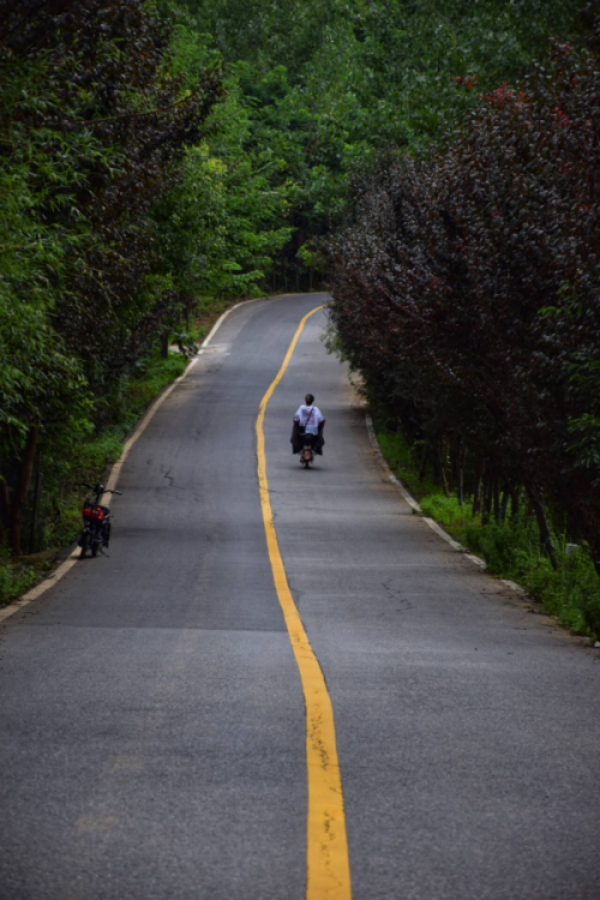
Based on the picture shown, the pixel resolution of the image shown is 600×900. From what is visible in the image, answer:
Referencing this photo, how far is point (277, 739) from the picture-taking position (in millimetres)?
5648

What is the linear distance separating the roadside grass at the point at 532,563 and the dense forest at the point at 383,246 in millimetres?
365

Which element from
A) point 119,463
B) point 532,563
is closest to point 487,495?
point 532,563

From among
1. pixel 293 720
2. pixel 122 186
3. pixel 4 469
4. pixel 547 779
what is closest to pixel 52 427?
pixel 4 469

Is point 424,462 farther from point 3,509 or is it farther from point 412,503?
point 3,509

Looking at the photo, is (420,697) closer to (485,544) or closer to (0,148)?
(0,148)

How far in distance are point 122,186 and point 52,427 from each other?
5.00 meters

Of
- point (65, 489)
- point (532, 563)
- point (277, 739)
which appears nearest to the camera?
point (277, 739)

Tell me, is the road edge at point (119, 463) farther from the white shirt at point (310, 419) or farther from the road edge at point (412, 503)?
the road edge at point (412, 503)

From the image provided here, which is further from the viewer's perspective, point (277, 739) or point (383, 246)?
point (383, 246)

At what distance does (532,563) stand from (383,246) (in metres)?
8.30

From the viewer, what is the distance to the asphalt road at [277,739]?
396cm

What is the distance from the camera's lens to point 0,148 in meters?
10.3

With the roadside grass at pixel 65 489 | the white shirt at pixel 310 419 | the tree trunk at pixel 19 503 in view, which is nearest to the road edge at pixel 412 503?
the white shirt at pixel 310 419

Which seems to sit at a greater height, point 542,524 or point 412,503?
point 542,524
